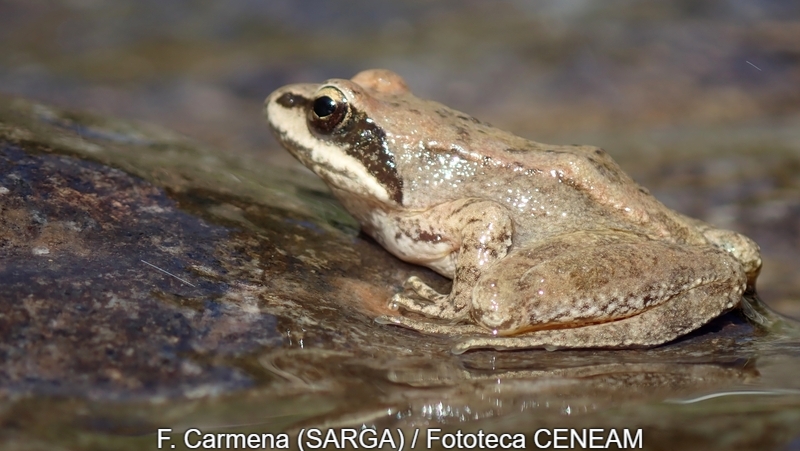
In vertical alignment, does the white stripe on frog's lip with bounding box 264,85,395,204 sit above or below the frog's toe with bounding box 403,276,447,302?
above

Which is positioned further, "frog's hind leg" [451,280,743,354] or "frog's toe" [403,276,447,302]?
"frog's toe" [403,276,447,302]

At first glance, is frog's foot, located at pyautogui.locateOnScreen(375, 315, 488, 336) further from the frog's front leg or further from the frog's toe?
the frog's toe

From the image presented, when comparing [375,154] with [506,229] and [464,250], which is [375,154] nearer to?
[464,250]

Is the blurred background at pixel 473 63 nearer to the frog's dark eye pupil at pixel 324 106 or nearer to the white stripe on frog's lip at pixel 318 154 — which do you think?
the white stripe on frog's lip at pixel 318 154

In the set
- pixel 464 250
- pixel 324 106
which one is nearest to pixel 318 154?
pixel 324 106

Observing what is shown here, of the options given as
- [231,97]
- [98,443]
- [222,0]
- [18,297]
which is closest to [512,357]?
[98,443]

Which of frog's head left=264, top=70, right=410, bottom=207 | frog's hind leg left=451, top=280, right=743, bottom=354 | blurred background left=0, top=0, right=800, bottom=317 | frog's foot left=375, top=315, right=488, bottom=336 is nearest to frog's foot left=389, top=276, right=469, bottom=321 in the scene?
frog's foot left=375, top=315, right=488, bottom=336

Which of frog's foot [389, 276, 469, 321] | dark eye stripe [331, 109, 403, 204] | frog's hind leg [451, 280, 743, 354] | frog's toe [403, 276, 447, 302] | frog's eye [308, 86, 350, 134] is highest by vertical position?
frog's eye [308, 86, 350, 134]
